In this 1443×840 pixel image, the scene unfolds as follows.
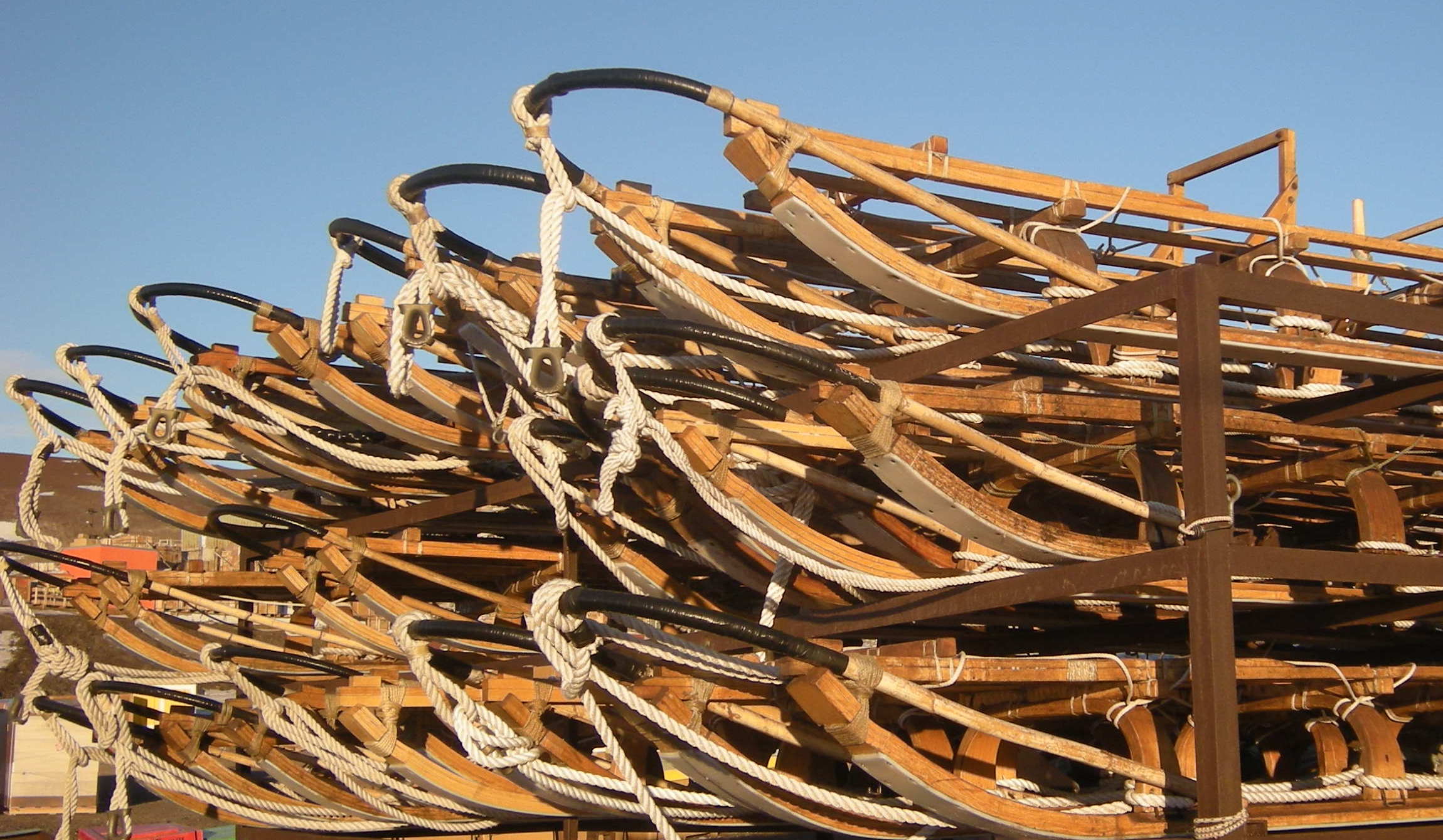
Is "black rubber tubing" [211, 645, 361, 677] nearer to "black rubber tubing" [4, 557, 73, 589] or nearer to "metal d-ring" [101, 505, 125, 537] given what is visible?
"metal d-ring" [101, 505, 125, 537]

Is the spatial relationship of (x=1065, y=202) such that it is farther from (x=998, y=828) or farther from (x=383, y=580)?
(x=383, y=580)

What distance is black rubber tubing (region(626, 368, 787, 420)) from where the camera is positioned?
15.5 feet

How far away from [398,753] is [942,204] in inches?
135

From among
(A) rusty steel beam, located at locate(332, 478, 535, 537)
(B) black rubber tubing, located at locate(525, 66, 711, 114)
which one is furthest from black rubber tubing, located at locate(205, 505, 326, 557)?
(B) black rubber tubing, located at locate(525, 66, 711, 114)

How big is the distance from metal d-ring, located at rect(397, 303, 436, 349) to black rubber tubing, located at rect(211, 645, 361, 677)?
232cm

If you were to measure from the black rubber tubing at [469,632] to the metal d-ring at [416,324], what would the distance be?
102 centimetres

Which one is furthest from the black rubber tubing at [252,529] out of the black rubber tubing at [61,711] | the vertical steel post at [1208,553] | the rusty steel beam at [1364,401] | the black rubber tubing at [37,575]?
the vertical steel post at [1208,553]

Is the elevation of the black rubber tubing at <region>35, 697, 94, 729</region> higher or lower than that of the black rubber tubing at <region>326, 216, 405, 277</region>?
lower

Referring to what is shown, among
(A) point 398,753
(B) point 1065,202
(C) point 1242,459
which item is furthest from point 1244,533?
(A) point 398,753

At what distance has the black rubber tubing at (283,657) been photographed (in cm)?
728

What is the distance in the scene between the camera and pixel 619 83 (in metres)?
4.58

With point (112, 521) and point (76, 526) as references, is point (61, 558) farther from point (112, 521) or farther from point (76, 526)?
point (76, 526)

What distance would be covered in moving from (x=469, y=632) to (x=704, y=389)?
1232mm

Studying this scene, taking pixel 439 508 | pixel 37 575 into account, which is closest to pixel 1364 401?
pixel 439 508
